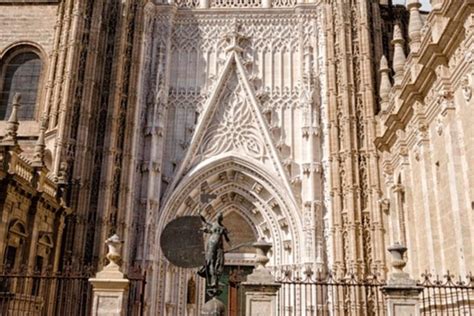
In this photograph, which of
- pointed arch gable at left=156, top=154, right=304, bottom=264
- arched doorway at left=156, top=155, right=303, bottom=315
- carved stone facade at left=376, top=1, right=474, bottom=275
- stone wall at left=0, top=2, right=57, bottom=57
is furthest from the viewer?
stone wall at left=0, top=2, right=57, bottom=57

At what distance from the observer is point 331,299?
59.2 ft

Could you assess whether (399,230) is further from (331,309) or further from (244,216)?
(244,216)

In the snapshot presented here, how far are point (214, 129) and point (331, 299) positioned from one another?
7.69 metres

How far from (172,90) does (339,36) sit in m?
6.73

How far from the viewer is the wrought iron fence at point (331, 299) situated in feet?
56.7

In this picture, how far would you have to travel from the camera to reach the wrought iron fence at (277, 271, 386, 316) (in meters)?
17.3

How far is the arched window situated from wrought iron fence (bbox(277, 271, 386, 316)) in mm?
11806

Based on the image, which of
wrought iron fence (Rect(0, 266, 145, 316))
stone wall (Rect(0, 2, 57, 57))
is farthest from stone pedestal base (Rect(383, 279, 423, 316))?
stone wall (Rect(0, 2, 57, 57))

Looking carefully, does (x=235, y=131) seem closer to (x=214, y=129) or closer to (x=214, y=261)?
(x=214, y=129)

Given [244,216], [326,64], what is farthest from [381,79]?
[244,216]

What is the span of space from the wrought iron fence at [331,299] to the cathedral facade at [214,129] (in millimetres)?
620

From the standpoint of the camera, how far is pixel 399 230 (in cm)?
1702

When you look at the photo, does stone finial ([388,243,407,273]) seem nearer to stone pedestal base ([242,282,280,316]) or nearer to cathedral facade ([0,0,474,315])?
stone pedestal base ([242,282,280,316])

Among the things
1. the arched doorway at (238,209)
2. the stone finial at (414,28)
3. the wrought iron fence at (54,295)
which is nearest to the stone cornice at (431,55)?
the stone finial at (414,28)
